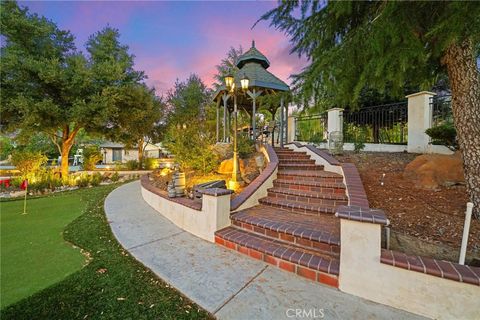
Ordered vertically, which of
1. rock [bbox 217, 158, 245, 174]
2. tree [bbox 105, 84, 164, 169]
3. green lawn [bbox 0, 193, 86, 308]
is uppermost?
tree [bbox 105, 84, 164, 169]

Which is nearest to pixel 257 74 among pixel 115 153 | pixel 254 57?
pixel 254 57

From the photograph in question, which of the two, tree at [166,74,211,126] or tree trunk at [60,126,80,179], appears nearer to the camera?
tree trunk at [60,126,80,179]

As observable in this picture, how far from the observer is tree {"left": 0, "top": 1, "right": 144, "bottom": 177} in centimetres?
996


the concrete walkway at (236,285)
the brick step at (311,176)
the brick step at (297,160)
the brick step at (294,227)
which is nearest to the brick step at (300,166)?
the brick step at (297,160)

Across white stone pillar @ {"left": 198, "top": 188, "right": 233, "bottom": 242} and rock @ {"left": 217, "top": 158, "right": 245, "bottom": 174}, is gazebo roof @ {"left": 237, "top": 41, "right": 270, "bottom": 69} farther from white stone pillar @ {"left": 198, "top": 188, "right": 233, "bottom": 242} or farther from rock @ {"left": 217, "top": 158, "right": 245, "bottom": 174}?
white stone pillar @ {"left": 198, "top": 188, "right": 233, "bottom": 242}

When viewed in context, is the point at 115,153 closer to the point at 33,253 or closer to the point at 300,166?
the point at 33,253

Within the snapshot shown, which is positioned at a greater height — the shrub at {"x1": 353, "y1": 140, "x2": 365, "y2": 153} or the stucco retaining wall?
the shrub at {"x1": 353, "y1": 140, "x2": 365, "y2": 153}

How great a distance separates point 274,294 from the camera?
90.2 inches

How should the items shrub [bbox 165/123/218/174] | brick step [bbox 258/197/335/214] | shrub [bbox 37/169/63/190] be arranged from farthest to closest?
shrub [bbox 37/169/63/190], shrub [bbox 165/123/218/174], brick step [bbox 258/197/335/214]

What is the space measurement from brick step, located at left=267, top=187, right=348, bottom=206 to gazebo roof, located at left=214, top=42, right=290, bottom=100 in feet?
15.7

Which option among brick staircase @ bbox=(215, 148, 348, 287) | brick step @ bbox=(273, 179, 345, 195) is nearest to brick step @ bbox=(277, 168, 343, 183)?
brick staircase @ bbox=(215, 148, 348, 287)

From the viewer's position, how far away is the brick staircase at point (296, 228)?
2.71 meters

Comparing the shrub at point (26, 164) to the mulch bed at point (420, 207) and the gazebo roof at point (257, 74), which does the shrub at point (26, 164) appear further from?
the mulch bed at point (420, 207)

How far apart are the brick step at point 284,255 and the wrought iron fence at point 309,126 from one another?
28.7 ft
